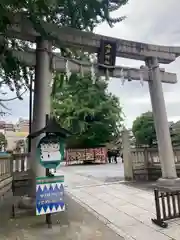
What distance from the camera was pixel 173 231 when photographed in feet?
13.6

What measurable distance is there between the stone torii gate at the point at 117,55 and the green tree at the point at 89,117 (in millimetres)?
14655

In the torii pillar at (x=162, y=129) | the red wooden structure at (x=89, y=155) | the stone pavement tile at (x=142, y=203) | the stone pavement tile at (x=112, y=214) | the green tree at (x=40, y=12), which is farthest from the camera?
the red wooden structure at (x=89, y=155)

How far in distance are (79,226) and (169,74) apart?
6.62 metres

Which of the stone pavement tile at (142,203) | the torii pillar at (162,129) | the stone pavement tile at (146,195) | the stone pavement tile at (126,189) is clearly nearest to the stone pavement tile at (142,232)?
the stone pavement tile at (142,203)

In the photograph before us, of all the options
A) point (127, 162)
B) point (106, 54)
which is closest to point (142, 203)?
point (127, 162)

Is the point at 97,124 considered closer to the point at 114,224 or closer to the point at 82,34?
the point at 82,34

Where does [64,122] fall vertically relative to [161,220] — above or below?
above

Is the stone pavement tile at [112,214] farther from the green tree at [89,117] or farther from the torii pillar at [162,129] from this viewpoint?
the green tree at [89,117]

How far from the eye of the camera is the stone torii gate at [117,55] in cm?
609

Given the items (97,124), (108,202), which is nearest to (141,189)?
(108,202)

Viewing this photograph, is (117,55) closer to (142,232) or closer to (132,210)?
(132,210)

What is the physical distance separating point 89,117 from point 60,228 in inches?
814

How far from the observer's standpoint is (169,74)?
8.97 meters

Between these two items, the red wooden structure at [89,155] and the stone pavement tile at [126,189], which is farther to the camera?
the red wooden structure at [89,155]
